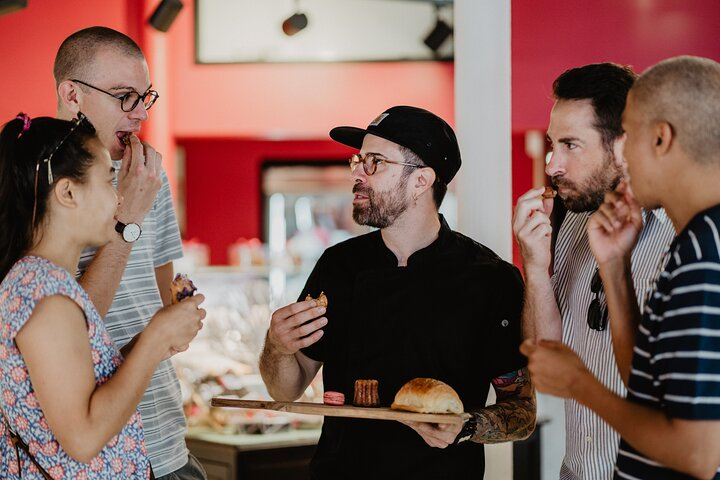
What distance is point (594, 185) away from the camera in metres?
2.30

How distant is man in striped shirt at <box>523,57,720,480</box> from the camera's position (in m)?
1.41

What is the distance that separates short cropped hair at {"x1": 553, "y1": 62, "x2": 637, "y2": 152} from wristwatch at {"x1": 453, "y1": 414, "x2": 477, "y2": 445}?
793 mm

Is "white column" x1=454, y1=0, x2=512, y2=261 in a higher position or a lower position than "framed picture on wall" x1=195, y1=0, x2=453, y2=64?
lower

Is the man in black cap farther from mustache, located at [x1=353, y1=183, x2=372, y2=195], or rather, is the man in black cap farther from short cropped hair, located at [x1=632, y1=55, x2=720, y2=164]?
short cropped hair, located at [x1=632, y1=55, x2=720, y2=164]

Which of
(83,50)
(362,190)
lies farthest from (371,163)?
(83,50)

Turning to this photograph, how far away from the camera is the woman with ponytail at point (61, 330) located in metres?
1.67

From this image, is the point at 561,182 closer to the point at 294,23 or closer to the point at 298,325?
the point at 298,325

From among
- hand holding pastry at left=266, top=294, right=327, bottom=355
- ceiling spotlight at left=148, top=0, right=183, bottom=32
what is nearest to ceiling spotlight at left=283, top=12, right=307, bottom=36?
ceiling spotlight at left=148, top=0, right=183, bottom=32

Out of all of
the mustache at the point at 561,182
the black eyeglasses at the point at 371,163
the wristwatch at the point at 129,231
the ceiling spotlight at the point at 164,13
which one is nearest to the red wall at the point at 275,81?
the ceiling spotlight at the point at 164,13

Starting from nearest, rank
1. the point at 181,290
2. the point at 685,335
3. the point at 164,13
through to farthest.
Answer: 1. the point at 685,335
2. the point at 181,290
3. the point at 164,13

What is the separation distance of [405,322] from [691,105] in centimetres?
110

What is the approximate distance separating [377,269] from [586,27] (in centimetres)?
236

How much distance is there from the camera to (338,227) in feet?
30.1

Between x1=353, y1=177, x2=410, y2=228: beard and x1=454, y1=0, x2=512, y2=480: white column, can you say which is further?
x1=454, y1=0, x2=512, y2=480: white column
